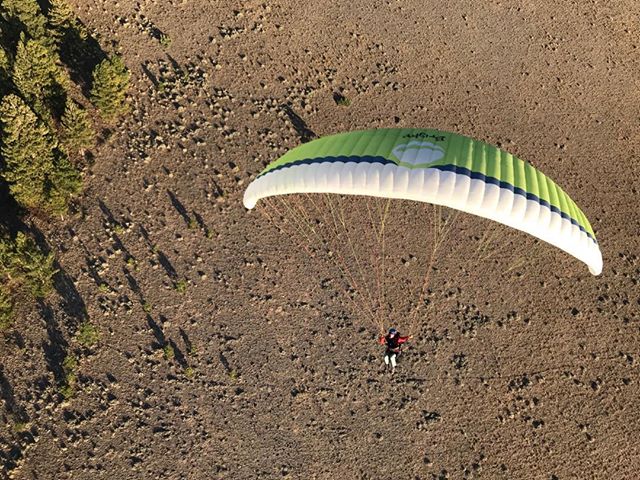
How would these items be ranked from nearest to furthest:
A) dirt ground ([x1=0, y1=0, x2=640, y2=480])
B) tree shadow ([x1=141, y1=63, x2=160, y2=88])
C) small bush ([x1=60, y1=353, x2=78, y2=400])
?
small bush ([x1=60, y1=353, x2=78, y2=400]) < dirt ground ([x1=0, y1=0, x2=640, y2=480]) < tree shadow ([x1=141, y1=63, x2=160, y2=88])

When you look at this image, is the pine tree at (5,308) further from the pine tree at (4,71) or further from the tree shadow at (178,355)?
the pine tree at (4,71)

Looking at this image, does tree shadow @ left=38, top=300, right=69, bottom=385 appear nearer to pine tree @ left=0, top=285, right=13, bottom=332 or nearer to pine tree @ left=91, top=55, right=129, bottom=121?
pine tree @ left=0, top=285, right=13, bottom=332

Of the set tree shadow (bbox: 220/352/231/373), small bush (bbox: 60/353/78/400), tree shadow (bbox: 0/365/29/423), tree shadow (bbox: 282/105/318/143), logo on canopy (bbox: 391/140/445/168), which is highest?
tree shadow (bbox: 282/105/318/143)

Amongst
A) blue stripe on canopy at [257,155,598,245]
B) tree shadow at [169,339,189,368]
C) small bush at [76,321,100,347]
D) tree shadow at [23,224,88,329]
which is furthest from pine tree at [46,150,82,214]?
blue stripe on canopy at [257,155,598,245]

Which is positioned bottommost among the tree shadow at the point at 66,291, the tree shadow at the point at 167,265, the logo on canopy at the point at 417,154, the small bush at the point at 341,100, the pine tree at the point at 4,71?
the tree shadow at the point at 66,291

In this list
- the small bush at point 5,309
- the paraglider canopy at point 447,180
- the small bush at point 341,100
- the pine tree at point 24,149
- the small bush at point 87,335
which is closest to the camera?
the paraglider canopy at point 447,180

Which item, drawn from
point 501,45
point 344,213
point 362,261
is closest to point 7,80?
point 344,213

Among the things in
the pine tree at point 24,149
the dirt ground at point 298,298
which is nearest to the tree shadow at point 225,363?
the dirt ground at point 298,298

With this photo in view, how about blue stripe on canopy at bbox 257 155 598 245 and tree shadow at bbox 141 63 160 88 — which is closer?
blue stripe on canopy at bbox 257 155 598 245
